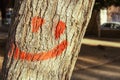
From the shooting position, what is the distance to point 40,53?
2.43 m

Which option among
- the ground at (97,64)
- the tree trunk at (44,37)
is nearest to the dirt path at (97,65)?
the ground at (97,64)

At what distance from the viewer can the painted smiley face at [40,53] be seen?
2377 mm

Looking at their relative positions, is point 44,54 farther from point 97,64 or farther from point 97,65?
point 97,64

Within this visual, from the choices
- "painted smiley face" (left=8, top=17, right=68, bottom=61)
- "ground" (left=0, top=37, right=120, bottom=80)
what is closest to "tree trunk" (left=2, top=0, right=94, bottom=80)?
"painted smiley face" (left=8, top=17, right=68, bottom=61)

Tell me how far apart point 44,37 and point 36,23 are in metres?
0.09

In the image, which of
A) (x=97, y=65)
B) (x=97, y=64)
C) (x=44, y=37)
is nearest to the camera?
(x=44, y=37)

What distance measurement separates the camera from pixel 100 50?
1880 centimetres

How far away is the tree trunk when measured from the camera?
2.37 meters

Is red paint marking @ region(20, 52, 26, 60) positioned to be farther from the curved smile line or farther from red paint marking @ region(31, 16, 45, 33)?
red paint marking @ region(31, 16, 45, 33)

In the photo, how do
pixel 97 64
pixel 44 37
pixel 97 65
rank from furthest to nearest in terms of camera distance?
1. pixel 97 64
2. pixel 97 65
3. pixel 44 37

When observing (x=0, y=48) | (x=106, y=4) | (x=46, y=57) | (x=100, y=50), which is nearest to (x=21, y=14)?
(x=46, y=57)

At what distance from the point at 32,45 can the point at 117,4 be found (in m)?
19.6

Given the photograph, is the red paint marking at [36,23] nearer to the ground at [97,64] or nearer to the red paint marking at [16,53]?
the red paint marking at [16,53]

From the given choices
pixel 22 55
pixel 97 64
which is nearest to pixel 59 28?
pixel 22 55
